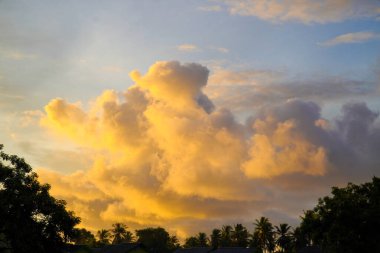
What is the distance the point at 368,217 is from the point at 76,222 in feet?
93.5

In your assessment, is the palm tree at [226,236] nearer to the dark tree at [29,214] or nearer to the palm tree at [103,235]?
the palm tree at [103,235]

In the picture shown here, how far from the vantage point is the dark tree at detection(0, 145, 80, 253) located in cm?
3588

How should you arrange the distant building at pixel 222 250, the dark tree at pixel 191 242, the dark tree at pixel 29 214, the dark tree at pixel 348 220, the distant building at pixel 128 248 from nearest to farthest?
the dark tree at pixel 29 214, the dark tree at pixel 348 220, the distant building at pixel 128 248, the distant building at pixel 222 250, the dark tree at pixel 191 242

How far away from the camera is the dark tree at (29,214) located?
35.9m

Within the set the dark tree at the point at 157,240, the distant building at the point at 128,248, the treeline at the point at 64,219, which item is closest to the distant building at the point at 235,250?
the distant building at the point at 128,248

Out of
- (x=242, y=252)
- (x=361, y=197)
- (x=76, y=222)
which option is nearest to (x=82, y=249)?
(x=242, y=252)

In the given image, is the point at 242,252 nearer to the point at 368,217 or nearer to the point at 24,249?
the point at 368,217

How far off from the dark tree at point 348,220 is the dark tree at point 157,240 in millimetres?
97840

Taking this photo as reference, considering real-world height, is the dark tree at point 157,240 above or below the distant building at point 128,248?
above

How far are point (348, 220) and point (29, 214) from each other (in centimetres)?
3093

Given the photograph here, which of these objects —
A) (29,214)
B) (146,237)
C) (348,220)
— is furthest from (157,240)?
(29,214)

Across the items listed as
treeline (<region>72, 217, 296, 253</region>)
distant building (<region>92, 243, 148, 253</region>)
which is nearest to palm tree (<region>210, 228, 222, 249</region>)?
treeline (<region>72, 217, 296, 253</region>)

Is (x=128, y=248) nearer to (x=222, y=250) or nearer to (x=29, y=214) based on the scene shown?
(x=222, y=250)

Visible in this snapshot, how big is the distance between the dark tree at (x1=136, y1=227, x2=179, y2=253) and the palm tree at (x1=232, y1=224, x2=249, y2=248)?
25518 millimetres
